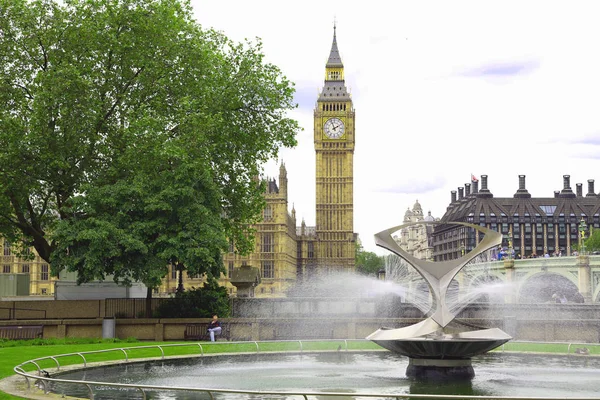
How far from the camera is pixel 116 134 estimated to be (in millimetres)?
35219

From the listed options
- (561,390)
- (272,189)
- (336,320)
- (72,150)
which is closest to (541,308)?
(336,320)

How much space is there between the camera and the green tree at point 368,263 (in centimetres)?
15650

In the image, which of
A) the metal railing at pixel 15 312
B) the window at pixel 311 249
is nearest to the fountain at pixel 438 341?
the metal railing at pixel 15 312

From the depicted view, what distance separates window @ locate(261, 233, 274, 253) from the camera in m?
125

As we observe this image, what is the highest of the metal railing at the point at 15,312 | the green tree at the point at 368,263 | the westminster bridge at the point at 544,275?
the green tree at the point at 368,263

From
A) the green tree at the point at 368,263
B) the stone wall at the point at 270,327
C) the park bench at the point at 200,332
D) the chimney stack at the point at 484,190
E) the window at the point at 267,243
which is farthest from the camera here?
the chimney stack at the point at 484,190

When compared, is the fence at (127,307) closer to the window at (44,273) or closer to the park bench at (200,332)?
the park bench at (200,332)

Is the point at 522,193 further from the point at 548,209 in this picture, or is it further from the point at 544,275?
the point at 544,275

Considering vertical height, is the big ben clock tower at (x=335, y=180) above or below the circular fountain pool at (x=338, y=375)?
above

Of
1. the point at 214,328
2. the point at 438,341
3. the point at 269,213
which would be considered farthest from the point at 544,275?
the point at 438,341

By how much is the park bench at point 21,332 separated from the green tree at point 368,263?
400 ft

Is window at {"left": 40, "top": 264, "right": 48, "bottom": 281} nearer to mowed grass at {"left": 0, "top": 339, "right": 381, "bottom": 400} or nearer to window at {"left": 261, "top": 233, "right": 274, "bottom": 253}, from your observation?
window at {"left": 261, "top": 233, "right": 274, "bottom": 253}

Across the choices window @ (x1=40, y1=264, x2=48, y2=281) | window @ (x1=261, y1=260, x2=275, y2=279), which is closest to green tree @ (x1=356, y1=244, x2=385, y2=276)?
window @ (x1=261, y1=260, x2=275, y2=279)

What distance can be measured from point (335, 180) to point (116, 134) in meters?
109
